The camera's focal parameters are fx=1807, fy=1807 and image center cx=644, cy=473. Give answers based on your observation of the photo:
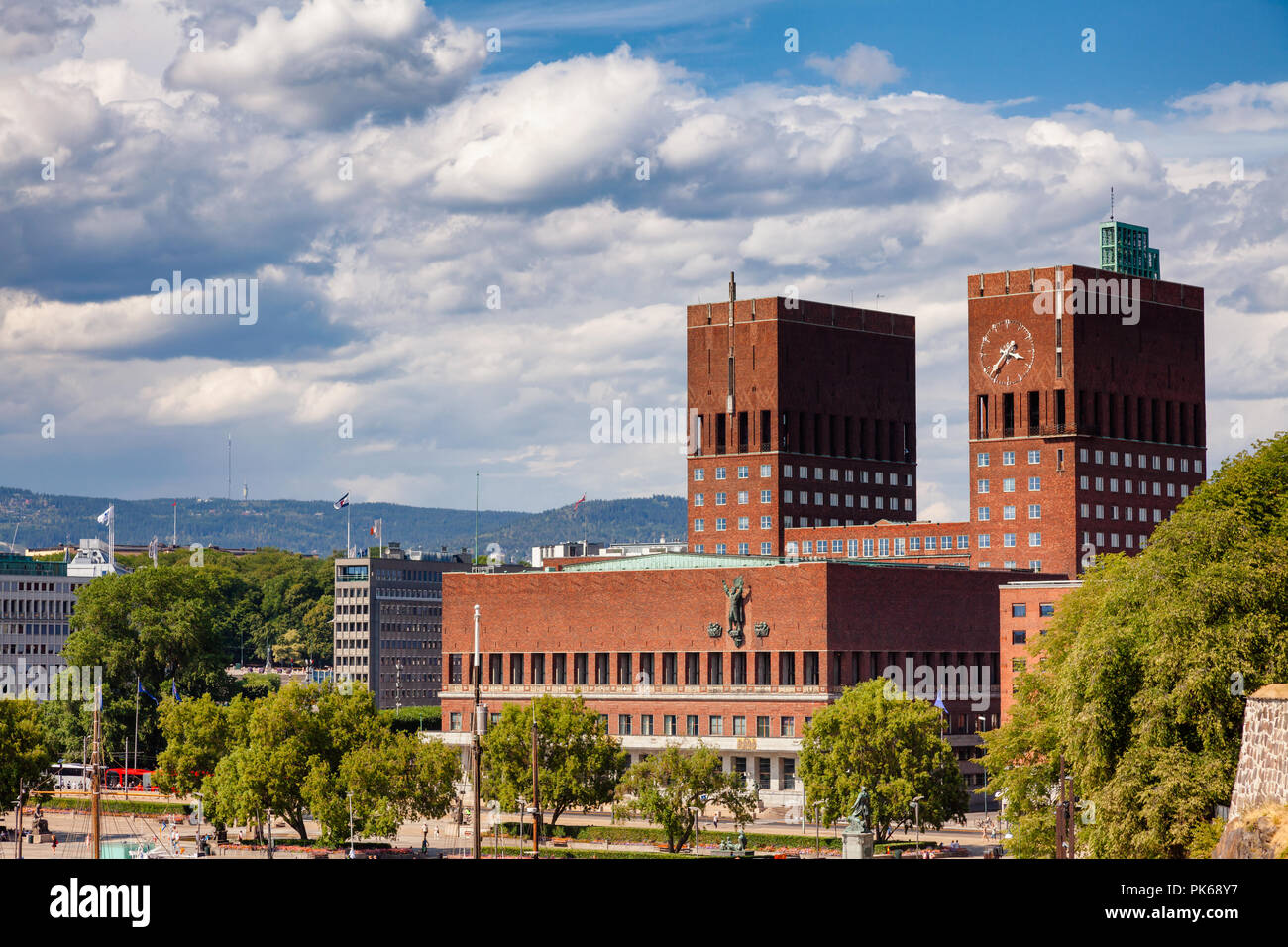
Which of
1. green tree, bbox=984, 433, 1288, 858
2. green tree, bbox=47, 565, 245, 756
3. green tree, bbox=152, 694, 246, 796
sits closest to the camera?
green tree, bbox=984, 433, 1288, 858

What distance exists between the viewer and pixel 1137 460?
189 metres

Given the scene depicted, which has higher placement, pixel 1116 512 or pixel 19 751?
pixel 1116 512

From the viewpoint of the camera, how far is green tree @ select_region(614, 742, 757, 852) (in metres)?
113

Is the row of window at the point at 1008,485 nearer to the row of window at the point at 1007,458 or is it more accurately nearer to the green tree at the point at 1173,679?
the row of window at the point at 1007,458

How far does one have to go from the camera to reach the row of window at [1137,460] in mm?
182000

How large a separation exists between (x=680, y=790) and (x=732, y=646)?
4203 cm

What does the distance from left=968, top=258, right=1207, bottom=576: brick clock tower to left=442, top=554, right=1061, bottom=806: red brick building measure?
23.6m

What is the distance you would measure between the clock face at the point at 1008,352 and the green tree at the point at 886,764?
7911 cm

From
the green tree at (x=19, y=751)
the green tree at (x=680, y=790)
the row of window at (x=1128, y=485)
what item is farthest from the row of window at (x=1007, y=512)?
the green tree at (x=19, y=751)

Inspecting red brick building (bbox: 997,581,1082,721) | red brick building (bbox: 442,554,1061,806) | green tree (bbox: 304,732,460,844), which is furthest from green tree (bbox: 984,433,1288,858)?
red brick building (bbox: 442,554,1061,806)

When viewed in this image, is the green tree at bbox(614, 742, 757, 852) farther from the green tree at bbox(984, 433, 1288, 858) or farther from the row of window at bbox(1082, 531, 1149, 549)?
the row of window at bbox(1082, 531, 1149, 549)

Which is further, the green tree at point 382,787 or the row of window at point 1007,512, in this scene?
the row of window at point 1007,512

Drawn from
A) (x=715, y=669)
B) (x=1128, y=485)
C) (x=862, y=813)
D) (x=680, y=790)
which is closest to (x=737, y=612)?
(x=715, y=669)

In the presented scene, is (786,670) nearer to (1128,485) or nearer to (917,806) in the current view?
(917,806)
